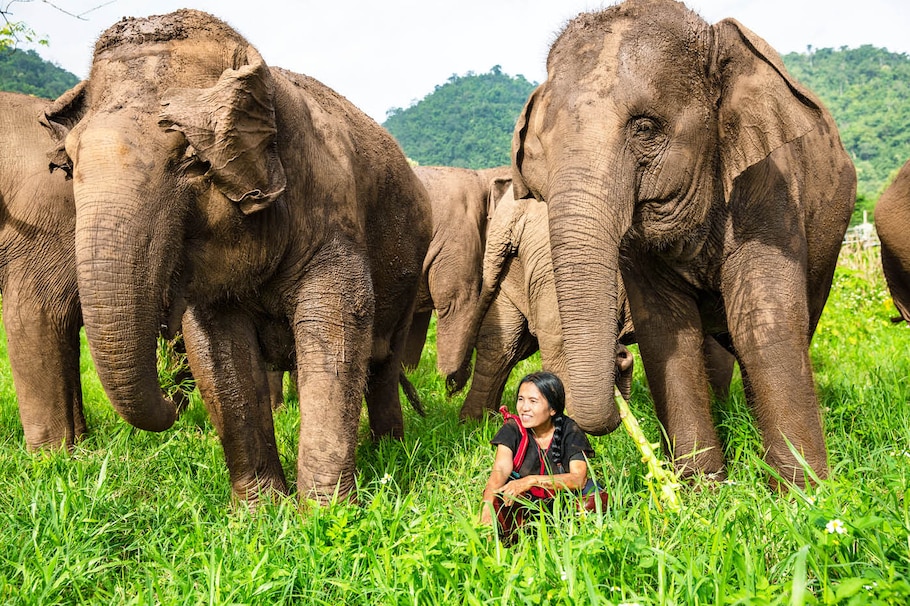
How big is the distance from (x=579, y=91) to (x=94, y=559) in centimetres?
253

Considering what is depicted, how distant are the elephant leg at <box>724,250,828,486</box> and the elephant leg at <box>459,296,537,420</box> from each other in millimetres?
2475

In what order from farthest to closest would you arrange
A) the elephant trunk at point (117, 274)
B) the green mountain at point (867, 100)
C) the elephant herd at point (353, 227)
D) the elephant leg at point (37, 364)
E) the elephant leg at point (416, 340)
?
the green mountain at point (867, 100)
the elephant leg at point (416, 340)
the elephant leg at point (37, 364)
the elephant herd at point (353, 227)
the elephant trunk at point (117, 274)

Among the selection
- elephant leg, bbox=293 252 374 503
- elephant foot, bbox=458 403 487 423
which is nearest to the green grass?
elephant leg, bbox=293 252 374 503

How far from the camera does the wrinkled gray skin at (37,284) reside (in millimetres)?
4941

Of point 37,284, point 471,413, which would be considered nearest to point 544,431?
point 471,413

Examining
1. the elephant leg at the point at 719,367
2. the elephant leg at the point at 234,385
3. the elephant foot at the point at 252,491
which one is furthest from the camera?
the elephant leg at the point at 719,367

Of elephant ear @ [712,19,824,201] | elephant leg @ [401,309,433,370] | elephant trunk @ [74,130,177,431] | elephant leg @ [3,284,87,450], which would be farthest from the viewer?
elephant leg @ [401,309,433,370]

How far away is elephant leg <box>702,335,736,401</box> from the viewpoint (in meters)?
6.05

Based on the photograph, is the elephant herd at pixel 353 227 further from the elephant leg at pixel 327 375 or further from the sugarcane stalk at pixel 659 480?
the sugarcane stalk at pixel 659 480

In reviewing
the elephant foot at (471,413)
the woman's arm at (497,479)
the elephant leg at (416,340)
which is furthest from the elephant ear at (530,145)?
the elephant leg at (416,340)

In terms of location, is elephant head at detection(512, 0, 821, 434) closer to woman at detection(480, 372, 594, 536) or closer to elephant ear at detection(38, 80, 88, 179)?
woman at detection(480, 372, 594, 536)

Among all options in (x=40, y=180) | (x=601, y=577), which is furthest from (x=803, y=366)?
(x=40, y=180)

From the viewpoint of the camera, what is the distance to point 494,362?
6180mm

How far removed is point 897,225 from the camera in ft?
17.4
